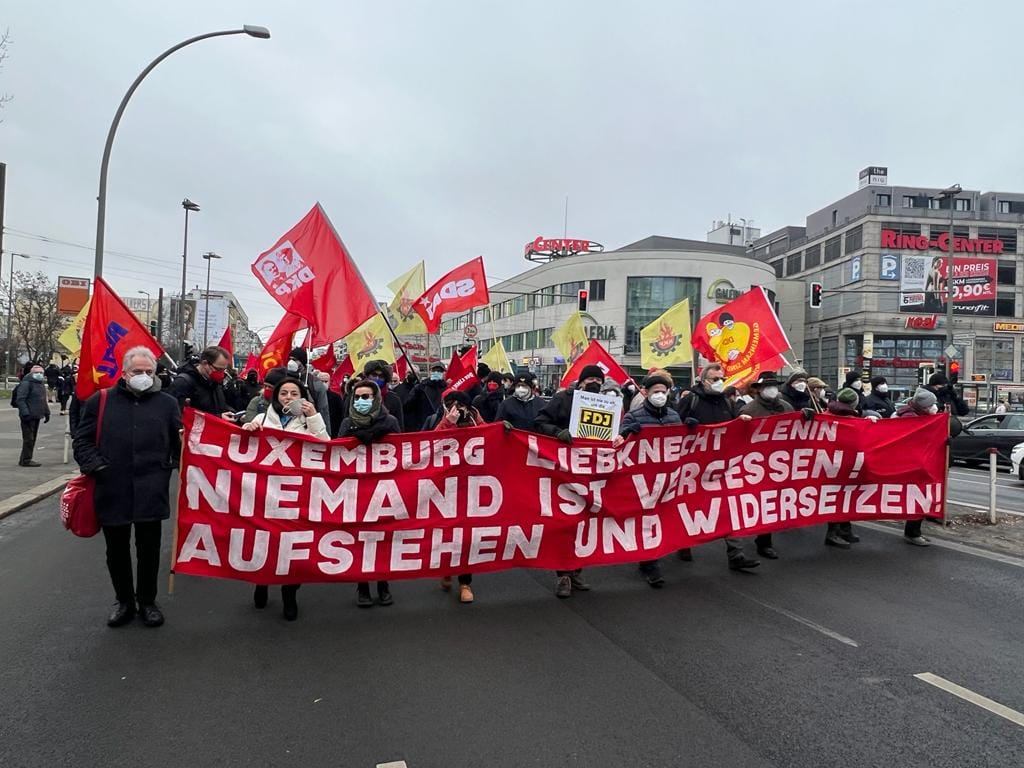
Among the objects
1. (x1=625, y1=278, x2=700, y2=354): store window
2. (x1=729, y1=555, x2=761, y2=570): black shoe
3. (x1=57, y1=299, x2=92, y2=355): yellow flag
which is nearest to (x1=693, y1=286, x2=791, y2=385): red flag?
(x1=729, y1=555, x2=761, y2=570): black shoe

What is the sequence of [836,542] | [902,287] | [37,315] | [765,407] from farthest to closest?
[902,287]
[37,315]
[836,542]
[765,407]

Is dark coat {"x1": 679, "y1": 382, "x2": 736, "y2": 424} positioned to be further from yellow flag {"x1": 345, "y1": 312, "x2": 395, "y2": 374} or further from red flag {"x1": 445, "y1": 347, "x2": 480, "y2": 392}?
yellow flag {"x1": 345, "y1": 312, "x2": 395, "y2": 374}

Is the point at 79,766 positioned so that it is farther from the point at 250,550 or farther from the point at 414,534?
the point at 414,534

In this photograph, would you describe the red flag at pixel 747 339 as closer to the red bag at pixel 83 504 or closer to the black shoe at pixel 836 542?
the black shoe at pixel 836 542

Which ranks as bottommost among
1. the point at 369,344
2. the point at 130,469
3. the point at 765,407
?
the point at 130,469

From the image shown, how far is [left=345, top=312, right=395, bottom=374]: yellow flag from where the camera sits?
17.7 meters

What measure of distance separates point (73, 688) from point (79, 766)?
902mm

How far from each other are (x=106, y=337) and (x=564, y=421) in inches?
159

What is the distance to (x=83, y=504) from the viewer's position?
185 inches

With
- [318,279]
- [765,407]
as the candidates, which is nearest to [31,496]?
[318,279]

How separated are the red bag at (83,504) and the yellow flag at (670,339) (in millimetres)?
10829

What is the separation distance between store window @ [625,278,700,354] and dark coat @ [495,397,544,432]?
5211 cm

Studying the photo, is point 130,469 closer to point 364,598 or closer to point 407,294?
point 364,598

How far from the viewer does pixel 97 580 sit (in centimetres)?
598
